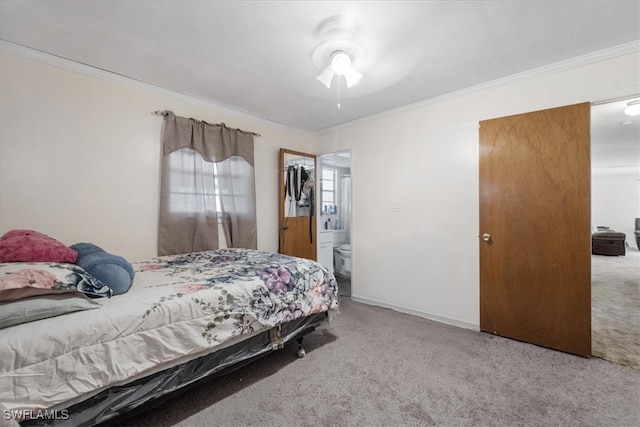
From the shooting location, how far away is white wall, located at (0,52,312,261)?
2.10m

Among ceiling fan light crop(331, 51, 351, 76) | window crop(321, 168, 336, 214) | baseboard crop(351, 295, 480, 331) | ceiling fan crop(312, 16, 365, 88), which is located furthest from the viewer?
window crop(321, 168, 336, 214)

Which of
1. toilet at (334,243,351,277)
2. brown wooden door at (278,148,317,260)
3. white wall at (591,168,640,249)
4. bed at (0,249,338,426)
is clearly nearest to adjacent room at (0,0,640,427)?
bed at (0,249,338,426)

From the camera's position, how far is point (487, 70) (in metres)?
2.46

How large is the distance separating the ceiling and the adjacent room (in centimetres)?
2

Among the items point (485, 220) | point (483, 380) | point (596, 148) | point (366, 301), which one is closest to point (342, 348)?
point (483, 380)

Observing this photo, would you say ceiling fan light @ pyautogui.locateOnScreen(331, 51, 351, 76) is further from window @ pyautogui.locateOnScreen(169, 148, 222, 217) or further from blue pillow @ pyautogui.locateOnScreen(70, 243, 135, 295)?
blue pillow @ pyautogui.locateOnScreen(70, 243, 135, 295)

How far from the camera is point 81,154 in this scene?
2.37 metres

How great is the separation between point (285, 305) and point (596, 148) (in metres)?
6.84

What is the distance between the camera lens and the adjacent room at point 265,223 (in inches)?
59.6

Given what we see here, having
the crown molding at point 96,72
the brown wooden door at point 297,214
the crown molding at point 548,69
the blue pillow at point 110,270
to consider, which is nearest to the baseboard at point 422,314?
the brown wooden door at point 297,214

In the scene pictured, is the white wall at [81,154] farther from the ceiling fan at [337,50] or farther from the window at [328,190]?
the window at [328,190]

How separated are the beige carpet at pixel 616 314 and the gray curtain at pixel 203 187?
3.62 metres
